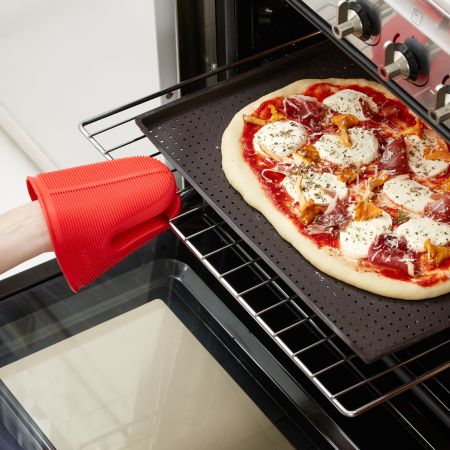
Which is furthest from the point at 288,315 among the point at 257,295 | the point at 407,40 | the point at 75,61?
the point at 75,61

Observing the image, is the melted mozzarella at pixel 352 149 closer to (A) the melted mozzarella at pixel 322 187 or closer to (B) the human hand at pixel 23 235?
(A) the melted mozzarella at pixel 322 187

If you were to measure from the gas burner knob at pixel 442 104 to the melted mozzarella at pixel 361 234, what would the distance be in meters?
0.27

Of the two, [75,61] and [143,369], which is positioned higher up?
[75,61]

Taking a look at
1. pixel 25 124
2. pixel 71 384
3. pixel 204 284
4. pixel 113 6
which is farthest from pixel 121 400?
pixel 25 124

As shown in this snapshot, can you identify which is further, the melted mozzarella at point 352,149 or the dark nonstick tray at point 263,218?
the melted mozzarella at point 352,149

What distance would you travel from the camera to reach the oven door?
1.25 m

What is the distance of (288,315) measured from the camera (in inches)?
52.8

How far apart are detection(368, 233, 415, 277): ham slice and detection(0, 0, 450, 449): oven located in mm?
59

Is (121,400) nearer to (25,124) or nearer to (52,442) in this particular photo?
(52,442)

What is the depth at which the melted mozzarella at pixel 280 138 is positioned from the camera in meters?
1.31

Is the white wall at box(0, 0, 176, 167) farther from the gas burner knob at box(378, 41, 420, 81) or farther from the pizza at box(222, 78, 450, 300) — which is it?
the gas burner knob at box(378, 41, 420, 81)

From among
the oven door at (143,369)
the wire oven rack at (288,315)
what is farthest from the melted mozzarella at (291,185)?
the oven door at (143,369)

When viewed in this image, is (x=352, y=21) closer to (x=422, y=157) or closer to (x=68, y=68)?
(x=422, y=157)

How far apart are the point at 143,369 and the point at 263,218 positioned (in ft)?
0.99
